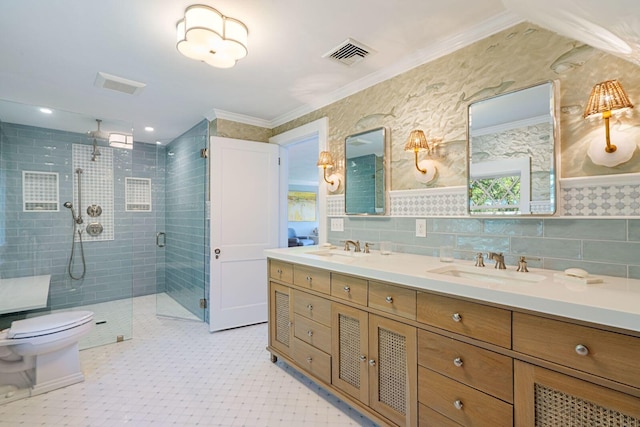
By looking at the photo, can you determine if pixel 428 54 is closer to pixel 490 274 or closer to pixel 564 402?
pixel 490 274

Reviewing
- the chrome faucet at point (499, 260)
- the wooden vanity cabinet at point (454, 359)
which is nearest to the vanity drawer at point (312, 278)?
the wooden vanity cabinet at point (454, 359)

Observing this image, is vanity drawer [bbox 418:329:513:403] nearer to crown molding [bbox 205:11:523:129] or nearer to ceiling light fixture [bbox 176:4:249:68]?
crown molding [bbox 205:11:523:129]

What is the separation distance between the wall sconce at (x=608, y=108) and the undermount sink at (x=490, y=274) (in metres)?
0.63

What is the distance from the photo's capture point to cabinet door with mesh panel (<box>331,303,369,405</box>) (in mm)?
1768

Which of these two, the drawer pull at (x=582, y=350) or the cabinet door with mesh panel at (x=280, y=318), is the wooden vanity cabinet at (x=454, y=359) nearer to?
the drawer pull at (x=582, y=350)

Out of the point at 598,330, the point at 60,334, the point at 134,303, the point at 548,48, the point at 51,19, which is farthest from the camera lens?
the point at 134,303

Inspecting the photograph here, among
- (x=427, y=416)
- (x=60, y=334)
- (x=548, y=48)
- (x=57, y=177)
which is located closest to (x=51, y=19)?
(x=60, y=334)

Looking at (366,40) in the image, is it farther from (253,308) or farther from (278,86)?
(253,308)

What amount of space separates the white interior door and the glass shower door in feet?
0.95

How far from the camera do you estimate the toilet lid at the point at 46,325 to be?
2154mm

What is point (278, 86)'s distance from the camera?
108 inches

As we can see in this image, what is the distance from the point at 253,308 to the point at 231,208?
117cm

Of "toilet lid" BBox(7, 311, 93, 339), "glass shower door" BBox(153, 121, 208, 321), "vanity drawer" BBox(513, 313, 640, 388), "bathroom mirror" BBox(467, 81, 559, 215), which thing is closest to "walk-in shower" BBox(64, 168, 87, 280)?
"glass shower door" BBox(153, 121, 208, 321)

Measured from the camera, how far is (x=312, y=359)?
7.04 ft
